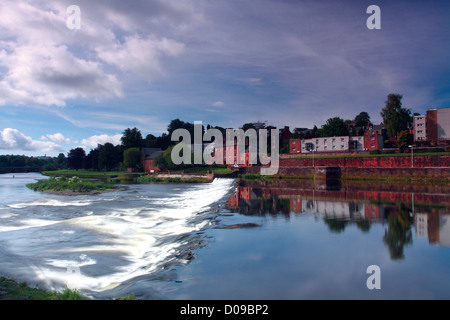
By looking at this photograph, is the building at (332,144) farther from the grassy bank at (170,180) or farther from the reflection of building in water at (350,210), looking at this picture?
the reflection of building in water at (350,210)

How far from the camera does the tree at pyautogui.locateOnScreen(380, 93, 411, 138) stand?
184 feet

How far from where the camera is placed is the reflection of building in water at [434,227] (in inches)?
440

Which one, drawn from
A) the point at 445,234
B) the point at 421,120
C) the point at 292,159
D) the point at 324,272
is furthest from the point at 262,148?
the point at 324,272

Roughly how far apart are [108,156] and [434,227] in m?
81.3

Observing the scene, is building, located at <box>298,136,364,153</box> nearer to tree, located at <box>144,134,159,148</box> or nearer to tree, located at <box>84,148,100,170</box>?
tree, located at <box>144,134,159,148</box>

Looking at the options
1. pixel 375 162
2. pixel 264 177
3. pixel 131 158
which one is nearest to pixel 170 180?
pixel 264 177

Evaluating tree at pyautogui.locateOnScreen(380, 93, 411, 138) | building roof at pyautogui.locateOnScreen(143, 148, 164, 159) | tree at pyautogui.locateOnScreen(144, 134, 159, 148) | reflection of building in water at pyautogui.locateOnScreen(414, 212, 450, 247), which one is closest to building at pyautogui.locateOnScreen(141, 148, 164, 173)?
building roof at pyautogui.locateOnScreen(143, 148, 164, 159)

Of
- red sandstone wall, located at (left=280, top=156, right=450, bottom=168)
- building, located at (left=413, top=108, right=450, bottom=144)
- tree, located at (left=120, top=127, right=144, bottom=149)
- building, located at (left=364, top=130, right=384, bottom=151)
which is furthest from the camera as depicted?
tree, located at (left=120, top=127, right=144, bottom=149)

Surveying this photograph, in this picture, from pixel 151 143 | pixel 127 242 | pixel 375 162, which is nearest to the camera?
pixel 127 242

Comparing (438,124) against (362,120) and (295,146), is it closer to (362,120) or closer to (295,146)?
(295,146)

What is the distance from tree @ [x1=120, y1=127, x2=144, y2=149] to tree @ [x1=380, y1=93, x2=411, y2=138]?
64986 millimetres

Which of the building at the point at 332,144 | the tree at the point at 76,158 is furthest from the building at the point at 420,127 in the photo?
the tree at the point at 76,158

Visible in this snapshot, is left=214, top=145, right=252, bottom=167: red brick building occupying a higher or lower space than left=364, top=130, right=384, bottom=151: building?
lower

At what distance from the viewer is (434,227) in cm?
1303
